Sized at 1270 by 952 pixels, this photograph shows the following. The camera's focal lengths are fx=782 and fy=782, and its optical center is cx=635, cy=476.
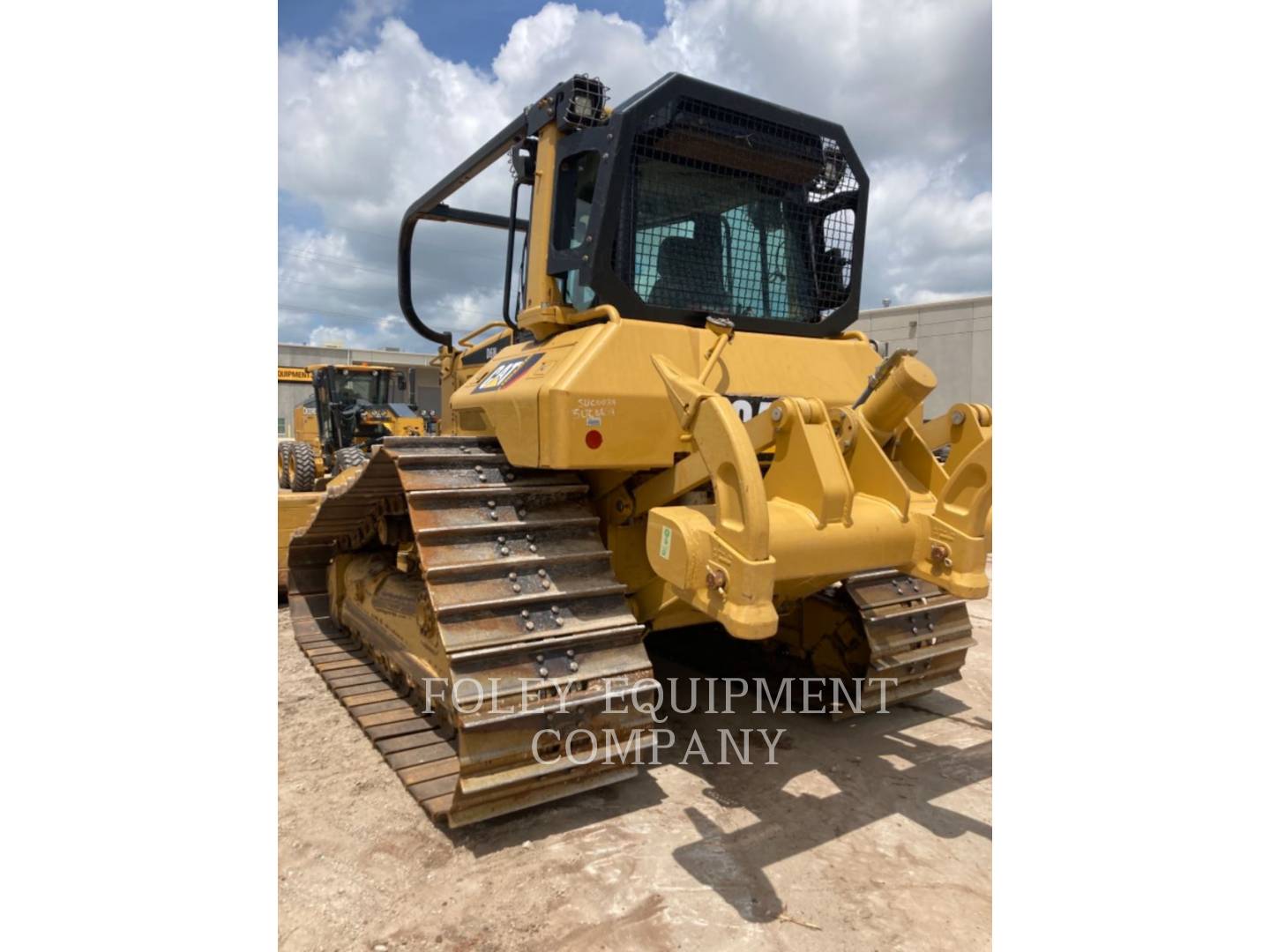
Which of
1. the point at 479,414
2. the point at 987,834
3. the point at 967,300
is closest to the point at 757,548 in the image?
the point at 987,834

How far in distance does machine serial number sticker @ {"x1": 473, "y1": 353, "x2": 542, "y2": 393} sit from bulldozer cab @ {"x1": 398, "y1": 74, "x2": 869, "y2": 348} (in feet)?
0.65

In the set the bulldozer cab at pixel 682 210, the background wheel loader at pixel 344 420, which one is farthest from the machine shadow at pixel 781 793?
the background wheel loader at pixel 344 420

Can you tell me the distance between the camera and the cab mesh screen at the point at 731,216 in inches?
140

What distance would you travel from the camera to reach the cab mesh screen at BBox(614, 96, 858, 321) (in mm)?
3568

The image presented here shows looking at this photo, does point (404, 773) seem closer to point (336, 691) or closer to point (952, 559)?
point (336, 691)

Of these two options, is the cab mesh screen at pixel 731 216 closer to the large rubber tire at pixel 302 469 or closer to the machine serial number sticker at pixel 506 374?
the machine serial number sticker at pixel 506 374

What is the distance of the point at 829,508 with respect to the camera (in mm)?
2562

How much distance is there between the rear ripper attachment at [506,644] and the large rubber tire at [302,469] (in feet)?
30.0

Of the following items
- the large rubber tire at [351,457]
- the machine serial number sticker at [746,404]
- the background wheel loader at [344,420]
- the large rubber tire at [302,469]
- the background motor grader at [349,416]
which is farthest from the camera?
the background motor grader at [349,416]

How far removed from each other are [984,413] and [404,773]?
2732 mm

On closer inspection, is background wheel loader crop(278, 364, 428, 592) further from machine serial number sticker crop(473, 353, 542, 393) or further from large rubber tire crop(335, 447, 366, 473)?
machine serial number sticker crop(473, 353, 542, 393)

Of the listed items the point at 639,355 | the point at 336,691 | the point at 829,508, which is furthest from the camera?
the point at 336,691

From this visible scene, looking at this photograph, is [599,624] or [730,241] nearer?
[599,624]

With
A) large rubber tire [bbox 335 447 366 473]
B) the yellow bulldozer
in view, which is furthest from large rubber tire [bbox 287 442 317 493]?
the yellow bulldozer
